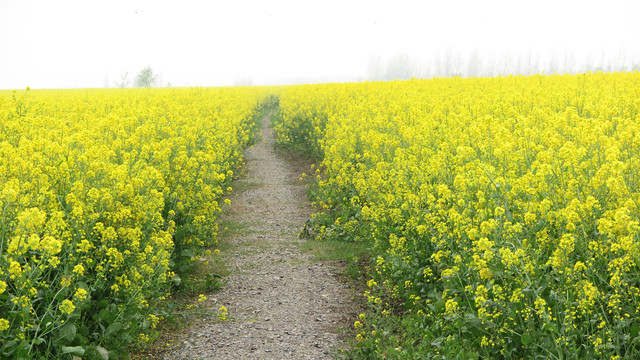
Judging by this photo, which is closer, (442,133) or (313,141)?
(442,133)

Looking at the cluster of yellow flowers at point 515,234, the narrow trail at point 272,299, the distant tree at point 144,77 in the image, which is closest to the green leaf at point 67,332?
the narrow trail at point 272,299

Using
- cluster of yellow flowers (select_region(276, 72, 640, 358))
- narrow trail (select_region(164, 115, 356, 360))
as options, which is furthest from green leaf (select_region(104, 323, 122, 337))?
cluster of yellow flowers (select_region(276, 72, 640, 358))

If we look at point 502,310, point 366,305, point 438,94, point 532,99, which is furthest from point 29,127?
point 438,94

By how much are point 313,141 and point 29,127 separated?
33.1 feet

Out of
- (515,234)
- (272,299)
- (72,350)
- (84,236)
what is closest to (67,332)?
(72,350)

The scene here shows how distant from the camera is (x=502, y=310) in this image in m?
4.08

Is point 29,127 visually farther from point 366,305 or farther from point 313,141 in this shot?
point 313,141

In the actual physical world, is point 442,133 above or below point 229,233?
above

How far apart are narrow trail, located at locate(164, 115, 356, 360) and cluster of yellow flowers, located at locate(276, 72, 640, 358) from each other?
640mm

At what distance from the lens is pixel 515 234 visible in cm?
421

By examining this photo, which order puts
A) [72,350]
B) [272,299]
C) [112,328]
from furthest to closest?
1. [272,299]
2. [112,328]
3. [72,350]

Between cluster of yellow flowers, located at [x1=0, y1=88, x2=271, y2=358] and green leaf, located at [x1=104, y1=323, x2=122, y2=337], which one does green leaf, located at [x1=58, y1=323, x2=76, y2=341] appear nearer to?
cluster of yellow flowers, located at [x1=0, y1=88, x2=271, y2=358]

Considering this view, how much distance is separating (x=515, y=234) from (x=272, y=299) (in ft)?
11.4

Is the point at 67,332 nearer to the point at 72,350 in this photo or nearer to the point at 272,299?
the point at 72,350
